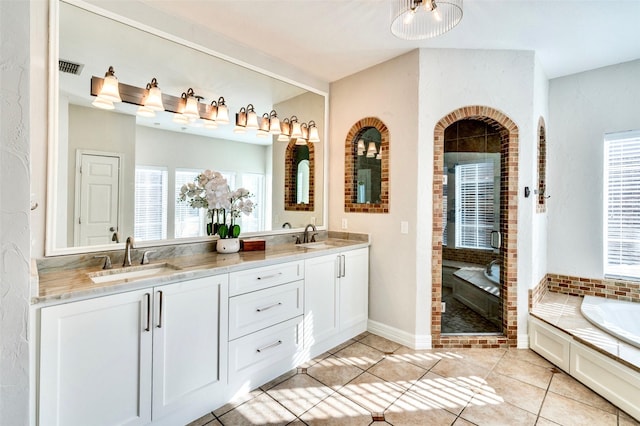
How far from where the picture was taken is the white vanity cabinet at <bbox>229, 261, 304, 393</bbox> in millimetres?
2158

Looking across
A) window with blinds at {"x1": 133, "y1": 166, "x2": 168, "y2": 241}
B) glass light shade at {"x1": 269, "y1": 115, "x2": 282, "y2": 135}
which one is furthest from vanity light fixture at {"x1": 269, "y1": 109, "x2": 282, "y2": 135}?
window with blinds at {"x1": 133, "y1": 166, "x2": 168, "y2": 241}

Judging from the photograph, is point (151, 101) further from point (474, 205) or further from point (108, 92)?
point (474, 205)

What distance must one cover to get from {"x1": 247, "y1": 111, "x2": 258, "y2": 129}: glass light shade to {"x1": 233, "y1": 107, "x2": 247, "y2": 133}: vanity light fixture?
3 cm

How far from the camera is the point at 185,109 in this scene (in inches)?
97.0

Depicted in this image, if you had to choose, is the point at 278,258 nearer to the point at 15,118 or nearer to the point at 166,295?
the point at 166,295

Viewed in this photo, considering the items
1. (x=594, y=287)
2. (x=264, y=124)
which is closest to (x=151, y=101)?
(x=264, y=124)

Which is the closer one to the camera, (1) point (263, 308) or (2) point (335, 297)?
(1) point (263, 308)

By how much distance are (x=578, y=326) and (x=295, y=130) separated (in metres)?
3.19

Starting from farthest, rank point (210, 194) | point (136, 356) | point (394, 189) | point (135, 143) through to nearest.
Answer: point (394, 189) → point (210, 194) → point (135, 143) → point (136, 356)

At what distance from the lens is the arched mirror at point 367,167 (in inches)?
128

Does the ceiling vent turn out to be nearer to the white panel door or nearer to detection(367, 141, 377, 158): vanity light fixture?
the white panel door

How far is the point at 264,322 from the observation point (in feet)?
7.67

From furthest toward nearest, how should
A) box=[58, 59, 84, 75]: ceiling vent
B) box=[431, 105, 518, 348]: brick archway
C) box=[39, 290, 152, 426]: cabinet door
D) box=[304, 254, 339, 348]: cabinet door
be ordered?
box=[431, 105, 518, 348]: brick archway → box=[304, 254, 339, 348]: cabinet door → box=[58, 59, 84, 75]: ceiling vent → box=[39, 290, 152, 426]: cabinet door

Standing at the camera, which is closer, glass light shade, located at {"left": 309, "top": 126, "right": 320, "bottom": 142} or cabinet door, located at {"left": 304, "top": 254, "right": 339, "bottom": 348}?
cabinet door, located at {"left": 304, "top": 254, "right": 339, "bottom": 348}
